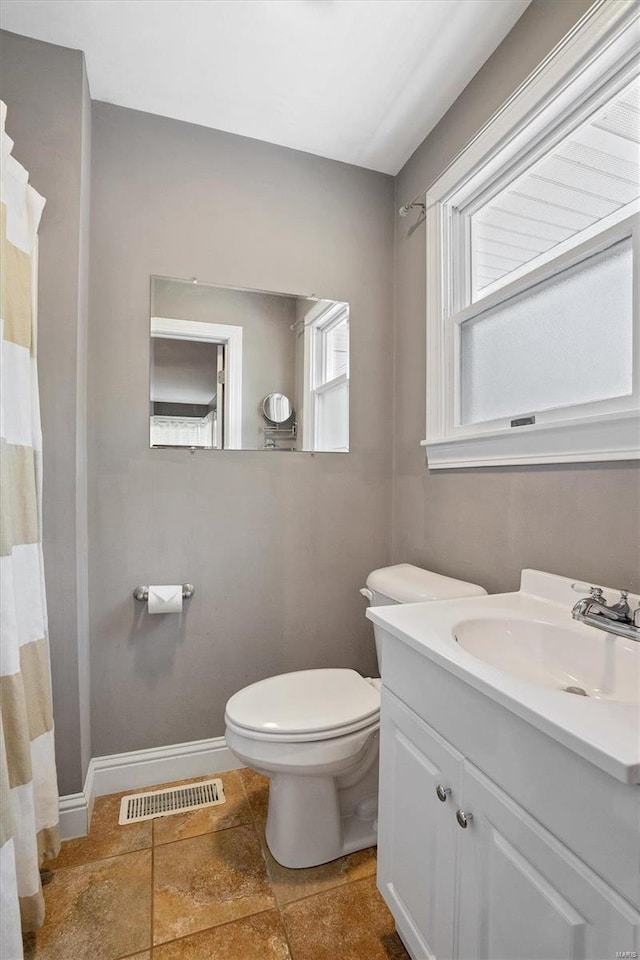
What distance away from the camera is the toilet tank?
4.70 ft

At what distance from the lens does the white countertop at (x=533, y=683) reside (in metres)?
0.56

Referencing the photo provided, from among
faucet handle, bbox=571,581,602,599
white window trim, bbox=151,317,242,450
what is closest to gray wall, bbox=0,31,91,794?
white window trim, bbox=151,317,242,450

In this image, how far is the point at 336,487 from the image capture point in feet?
6.49

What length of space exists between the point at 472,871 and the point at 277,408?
1489mm

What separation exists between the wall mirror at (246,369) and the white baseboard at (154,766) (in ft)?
3.72

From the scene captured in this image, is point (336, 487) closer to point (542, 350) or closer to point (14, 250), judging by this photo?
point (542, 350)

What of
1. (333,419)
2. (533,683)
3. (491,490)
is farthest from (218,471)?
(533,683)

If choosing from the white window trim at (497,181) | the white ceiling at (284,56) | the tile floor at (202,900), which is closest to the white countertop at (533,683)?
the white window trim at (497,181)

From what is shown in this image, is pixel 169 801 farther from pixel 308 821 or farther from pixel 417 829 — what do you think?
pixel 417 829

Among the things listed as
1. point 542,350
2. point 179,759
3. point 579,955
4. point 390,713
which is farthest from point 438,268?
point 179,759

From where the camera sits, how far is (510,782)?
2.36ft

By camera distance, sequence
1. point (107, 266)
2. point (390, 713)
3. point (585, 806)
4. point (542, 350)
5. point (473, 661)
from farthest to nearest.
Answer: point (107, 266) → point (542, 350) → point (390, 713) → point (473, 661) → point (585, 806)

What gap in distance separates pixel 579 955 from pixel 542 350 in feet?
4.21

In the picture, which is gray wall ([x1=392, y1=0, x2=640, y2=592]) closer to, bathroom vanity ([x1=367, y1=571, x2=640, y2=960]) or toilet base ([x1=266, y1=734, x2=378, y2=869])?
bathroom vanity ([x1=367, y1=571, x2=640, y2=960])
